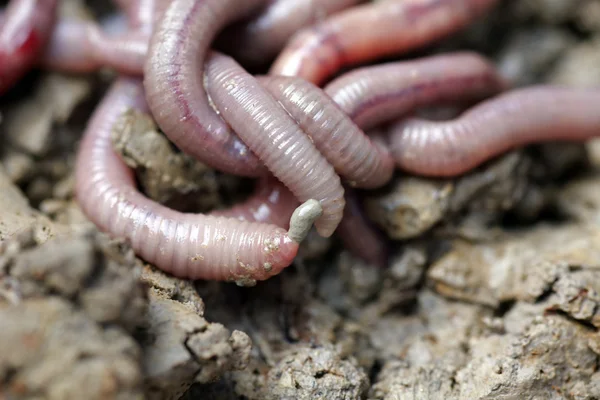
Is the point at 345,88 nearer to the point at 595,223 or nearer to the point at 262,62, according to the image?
the point at 262,62

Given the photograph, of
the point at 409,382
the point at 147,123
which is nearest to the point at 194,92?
the point at 147,123

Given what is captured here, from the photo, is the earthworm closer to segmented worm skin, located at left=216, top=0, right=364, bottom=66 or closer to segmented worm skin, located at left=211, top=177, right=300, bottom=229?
segmented worm skin, located at left=211, top=177, right=300, bottom=229

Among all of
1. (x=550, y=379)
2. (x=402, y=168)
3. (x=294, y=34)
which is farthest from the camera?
(x=294, y=34)

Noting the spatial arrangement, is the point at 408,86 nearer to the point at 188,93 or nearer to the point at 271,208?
the point at 271,208

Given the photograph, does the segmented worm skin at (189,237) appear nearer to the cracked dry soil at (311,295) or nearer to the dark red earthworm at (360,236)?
the cracked dry soil at (311,295)

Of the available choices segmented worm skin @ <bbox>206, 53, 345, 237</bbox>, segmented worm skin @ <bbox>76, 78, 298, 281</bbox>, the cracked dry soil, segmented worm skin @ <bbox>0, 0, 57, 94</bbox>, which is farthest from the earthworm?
segmented worm skin @ <bbox>0, 0, 57, 94</bbox>

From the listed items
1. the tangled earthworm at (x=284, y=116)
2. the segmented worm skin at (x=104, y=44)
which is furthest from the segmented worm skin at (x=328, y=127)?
the segmented worm skin at (x=104, y=44)
